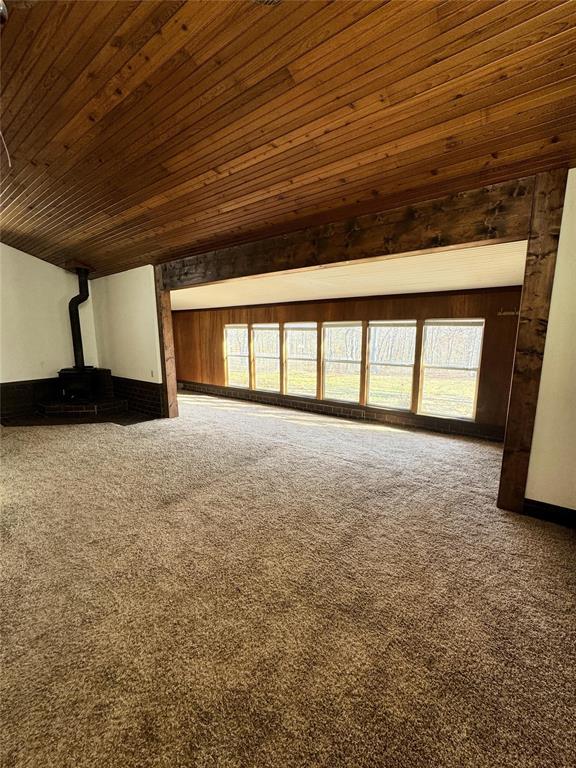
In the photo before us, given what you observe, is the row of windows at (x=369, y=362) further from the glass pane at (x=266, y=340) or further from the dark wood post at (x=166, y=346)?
the dark wood post at (x=166, y=346)

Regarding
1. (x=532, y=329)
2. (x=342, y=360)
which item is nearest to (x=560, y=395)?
(x=532, y=329)

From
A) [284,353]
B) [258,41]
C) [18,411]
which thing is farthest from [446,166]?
[18,411]

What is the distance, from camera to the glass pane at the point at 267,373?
681 centimetres

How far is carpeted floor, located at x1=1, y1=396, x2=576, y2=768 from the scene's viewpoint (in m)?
1.12

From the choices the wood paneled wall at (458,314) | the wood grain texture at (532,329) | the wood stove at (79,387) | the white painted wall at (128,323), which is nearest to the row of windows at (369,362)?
the wood paneled wall at (458,314)

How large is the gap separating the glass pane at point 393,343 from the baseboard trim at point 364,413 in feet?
2.90

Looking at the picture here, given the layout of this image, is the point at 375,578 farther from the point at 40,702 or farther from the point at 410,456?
the point at 410,456

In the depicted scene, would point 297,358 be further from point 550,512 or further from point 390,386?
point 550,512

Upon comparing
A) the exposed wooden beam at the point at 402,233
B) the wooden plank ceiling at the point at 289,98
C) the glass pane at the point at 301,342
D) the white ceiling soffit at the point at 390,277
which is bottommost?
the glass pane at the point at 301,342

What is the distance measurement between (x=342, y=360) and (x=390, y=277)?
1989mm

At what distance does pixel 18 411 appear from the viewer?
232 inches

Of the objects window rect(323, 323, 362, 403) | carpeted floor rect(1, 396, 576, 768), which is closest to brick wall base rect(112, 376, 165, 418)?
carpeted floor rect(1, 396, 576, 768)

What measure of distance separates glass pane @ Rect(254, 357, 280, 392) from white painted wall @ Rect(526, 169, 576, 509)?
4848mm

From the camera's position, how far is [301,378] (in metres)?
6.48
